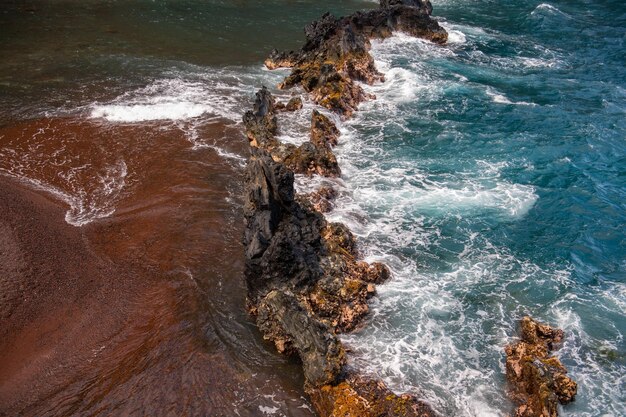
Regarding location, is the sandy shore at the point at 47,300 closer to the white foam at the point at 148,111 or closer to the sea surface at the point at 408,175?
the sea surface at the point at 408,175

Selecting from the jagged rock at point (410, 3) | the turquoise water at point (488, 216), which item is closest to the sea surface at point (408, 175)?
the turquoise water at point (488, 216)

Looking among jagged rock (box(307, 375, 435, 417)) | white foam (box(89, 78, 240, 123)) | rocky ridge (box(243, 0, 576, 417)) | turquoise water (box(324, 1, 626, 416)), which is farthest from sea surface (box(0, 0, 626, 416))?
rocky ridge (box(243, 0, 576, 417))

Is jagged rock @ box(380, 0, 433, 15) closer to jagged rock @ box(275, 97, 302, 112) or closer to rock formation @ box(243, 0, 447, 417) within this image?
jagged rock @ box(275, 97, 302, 112)

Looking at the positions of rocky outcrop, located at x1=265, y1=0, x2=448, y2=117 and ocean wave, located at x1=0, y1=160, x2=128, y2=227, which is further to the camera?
rocky outcrop, located at x1=265, y1=0, x2=448, y2=117

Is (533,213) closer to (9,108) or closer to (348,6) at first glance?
(9,108)

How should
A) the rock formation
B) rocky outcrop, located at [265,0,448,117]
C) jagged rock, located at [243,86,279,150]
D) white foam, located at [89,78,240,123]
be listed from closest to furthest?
the rock formation, jagged rock, located at [243,86,279,150], white foam, located at [89,78,240,123], rocky outcrop, located at [265,0,448,117]

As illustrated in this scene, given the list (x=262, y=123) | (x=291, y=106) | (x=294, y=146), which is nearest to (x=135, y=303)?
(x=294, y=146)

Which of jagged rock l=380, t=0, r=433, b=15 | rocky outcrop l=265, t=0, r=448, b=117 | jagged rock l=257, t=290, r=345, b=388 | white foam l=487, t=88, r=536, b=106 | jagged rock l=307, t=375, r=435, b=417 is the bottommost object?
jagged rock l=307, t=375, r=435, b=417
